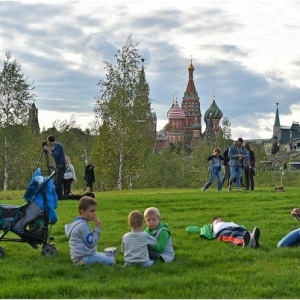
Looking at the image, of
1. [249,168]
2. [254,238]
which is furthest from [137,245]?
[249,168]

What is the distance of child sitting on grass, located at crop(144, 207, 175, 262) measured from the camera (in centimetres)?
891

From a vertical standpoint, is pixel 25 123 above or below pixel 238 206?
above

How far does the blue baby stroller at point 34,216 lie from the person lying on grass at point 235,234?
119 inches

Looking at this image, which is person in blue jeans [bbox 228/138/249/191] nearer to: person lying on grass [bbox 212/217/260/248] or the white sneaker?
person lying on grass [bbox 212/217/260/248]

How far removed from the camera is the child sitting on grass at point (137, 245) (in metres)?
8.55

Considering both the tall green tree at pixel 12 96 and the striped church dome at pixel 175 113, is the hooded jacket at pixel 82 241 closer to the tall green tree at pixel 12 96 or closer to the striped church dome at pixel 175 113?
the tall green tree at pixel 12 96

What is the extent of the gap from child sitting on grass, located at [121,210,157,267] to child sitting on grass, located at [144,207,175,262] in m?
0.17

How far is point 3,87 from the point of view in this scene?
47906mm

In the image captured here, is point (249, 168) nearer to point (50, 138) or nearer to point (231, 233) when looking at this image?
point (50, 138)

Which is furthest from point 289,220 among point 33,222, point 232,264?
point 33,222

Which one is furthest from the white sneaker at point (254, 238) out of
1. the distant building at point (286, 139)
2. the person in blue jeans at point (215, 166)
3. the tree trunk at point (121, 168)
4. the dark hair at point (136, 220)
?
the distant building at point (286, 139)

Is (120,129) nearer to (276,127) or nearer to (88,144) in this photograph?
(88,144)

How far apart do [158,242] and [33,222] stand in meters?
2.09

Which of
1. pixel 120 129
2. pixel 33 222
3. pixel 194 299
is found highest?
pixel 120 129
